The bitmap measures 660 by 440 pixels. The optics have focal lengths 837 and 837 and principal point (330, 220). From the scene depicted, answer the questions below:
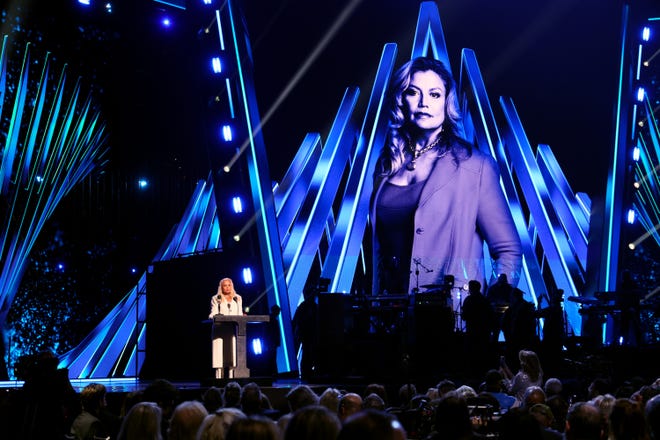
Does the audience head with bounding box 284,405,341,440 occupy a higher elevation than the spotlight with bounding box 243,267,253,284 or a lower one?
lower

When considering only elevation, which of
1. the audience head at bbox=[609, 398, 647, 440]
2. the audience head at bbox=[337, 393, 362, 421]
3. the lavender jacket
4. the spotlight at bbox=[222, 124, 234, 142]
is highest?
the spotlight at bbox=[222, 124, 234, 142]

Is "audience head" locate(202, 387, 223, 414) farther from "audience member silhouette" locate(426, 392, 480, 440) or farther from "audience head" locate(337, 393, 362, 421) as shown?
"audience member silhouette" locate(426, 392, 480, 440)

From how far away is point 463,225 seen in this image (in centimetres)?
1766

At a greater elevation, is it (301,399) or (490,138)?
(490,138)

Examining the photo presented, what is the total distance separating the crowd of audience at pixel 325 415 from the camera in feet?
8.49

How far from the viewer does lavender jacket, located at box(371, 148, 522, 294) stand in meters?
17.4

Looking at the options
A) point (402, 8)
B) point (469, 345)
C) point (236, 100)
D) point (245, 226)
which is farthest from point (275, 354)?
point (402, 8)

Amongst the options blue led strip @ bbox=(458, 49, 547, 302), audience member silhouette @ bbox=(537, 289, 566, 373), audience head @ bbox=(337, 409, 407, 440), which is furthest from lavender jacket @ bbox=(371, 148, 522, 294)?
audience head @ bbox=(337, 409, 407, 440)

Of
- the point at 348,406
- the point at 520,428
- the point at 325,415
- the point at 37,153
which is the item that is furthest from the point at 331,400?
the point at 37,153

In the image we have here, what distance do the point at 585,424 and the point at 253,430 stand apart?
221cm

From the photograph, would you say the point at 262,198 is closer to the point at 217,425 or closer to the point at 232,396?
the point at 232,396

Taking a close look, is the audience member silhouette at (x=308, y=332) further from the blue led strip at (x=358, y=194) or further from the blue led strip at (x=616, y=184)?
the blue led strip at (x=616, y=184)

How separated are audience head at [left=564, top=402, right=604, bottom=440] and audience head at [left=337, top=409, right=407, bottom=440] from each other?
84.0 inches

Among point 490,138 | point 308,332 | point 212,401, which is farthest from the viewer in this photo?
point 490,138
